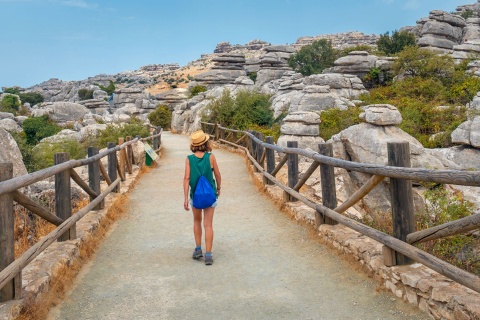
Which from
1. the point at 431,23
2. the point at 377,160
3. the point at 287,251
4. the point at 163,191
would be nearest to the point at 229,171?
the point at 163,191

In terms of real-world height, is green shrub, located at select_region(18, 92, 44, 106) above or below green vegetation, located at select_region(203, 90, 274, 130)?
above

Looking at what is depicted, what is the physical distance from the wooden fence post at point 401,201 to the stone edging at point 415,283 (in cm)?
24

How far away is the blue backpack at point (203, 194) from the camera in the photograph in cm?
508

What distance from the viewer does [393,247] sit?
4.03 m

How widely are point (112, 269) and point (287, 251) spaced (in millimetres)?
2268

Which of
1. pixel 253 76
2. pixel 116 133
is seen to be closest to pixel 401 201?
pixel 116 133

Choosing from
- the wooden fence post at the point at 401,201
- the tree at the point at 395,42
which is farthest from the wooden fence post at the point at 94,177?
the tree at the point at 395,42

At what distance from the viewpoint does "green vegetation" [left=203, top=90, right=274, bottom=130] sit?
24.0m

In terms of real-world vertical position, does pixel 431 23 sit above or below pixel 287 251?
above

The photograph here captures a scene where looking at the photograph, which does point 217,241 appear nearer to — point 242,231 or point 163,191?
point 242,231

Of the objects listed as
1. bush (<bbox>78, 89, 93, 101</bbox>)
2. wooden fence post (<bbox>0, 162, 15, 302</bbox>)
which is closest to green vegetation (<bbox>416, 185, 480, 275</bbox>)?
wooden fence post (<bbox>0, 162, 15, 302</bbox>)

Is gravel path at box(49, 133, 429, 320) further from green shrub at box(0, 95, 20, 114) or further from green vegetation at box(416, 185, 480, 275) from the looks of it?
green shrub at box(0, 95, 20, 114)

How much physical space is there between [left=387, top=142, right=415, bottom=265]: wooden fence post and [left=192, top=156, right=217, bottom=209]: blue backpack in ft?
6.85

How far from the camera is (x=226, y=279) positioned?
4707 mm
